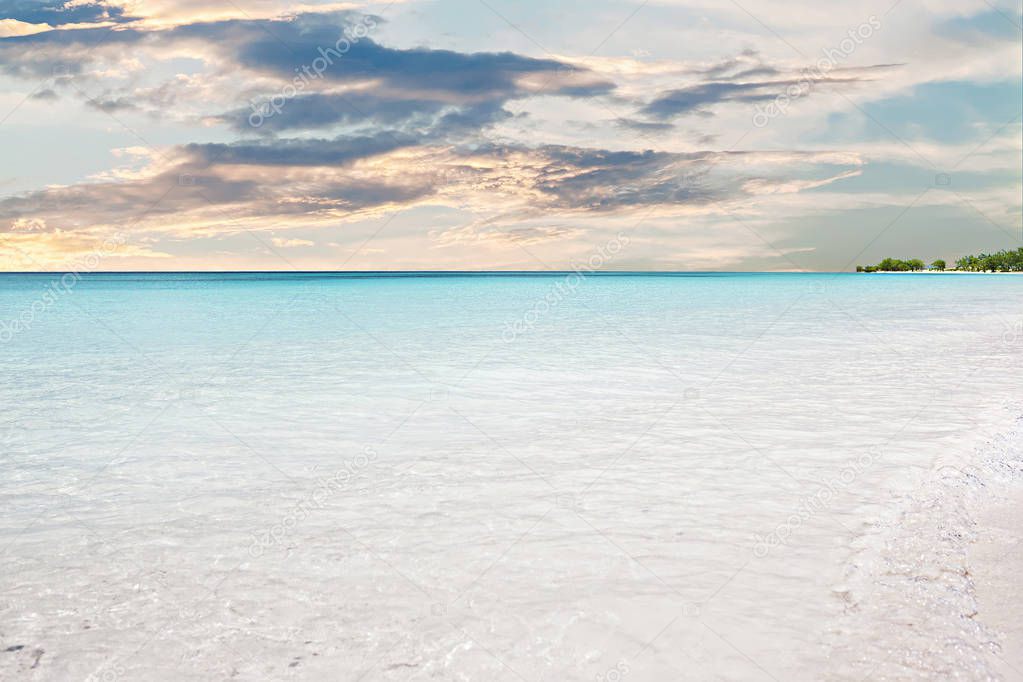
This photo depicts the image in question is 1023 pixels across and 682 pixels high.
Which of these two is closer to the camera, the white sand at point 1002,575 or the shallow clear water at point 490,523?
the white sand at point 1002,575

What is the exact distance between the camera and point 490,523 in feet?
18.3

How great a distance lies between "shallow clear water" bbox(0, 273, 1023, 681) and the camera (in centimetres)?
382

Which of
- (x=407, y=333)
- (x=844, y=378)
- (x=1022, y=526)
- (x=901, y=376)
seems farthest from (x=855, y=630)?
(x=407, y=333)

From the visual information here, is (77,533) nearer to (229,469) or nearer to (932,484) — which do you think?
(229,469)

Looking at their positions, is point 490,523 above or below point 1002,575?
below

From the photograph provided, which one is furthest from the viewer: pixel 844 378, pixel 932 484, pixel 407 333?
pixel 407 333

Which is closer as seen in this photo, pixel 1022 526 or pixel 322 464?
pixel 1022 526

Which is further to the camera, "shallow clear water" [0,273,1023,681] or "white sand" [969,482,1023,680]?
"shallow clear water" [0,273,1023,681]

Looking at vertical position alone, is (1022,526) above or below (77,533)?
above

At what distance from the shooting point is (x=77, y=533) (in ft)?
18.1

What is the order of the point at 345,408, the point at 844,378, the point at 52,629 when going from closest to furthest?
the point at 52,629
the point at 345,408
the point at 844,378

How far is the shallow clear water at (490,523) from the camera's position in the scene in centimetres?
382

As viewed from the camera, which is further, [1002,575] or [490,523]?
[490,523]

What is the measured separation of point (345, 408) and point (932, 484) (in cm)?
720
